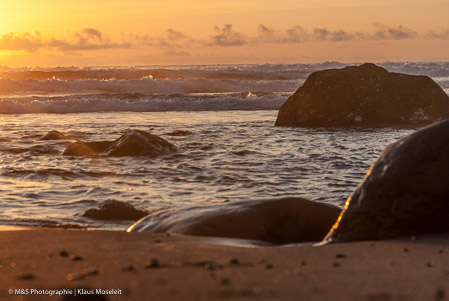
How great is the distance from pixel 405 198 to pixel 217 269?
182 centimetres

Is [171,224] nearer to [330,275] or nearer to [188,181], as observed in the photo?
[330,275]

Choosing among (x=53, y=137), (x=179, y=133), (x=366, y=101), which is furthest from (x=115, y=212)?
(x=366, y=101)

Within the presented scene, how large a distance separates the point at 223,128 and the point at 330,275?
37.2 ft

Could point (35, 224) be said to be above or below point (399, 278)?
below

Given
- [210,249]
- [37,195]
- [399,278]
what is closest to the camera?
[399,278]

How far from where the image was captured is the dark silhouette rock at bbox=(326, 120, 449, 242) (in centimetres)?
468

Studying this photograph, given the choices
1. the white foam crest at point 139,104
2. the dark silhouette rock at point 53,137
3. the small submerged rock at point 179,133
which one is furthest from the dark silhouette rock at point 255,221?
the white foam crest at point 139,104

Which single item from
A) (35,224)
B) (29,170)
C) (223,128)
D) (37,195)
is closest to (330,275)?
(35,224)

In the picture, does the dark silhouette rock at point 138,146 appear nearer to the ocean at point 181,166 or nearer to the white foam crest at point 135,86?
the ocean at point 181,166

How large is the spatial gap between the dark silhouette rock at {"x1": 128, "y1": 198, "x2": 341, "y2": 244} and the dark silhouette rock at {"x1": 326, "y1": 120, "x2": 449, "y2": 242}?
22.3 inches

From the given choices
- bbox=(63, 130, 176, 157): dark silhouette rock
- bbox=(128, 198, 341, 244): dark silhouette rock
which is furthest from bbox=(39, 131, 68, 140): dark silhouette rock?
bbox=(128, 198, 341, 244): dark silhouette rock

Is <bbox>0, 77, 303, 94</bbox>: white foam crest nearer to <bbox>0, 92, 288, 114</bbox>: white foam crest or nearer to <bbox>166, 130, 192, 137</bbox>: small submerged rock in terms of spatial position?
<bbox>0, 92, 288, 114</bbox>: white foam crest

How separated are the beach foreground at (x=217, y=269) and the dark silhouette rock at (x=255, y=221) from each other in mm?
654

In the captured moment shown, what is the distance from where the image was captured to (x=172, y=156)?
10.2 metres
